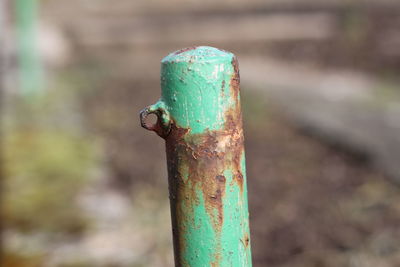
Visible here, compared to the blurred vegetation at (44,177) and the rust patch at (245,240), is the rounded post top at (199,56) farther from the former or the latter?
the blurred vegetation at (44,177)

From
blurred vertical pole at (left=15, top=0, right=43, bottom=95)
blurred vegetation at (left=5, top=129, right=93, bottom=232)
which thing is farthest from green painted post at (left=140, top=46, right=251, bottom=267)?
blurred vertical pole at (left=15, top=0, right=43, bottom=95)

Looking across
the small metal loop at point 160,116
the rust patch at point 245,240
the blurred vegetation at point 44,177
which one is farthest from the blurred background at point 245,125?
the small metal loop at point 160,116

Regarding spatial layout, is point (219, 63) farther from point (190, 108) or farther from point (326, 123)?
point (326, 123)

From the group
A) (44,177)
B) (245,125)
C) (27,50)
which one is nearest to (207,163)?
(44,177)

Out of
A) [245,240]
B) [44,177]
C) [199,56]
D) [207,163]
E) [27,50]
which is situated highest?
[27,50]

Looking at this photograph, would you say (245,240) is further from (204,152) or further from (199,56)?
(199,56)

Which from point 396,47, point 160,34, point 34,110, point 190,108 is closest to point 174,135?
point 190,108
